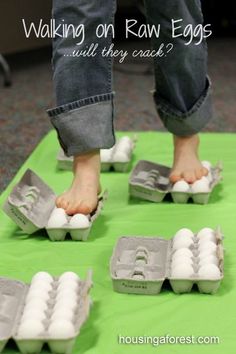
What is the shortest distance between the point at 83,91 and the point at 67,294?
367 millimetres

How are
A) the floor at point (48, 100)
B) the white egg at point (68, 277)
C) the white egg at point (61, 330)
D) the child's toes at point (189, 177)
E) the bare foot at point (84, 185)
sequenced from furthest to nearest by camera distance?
the floor at point (48, 100) → the child's toes at point (189, 177) → the bare foot at point (84, 185) → the white egg at point (68, 277) → the white egg at point (61, 330)

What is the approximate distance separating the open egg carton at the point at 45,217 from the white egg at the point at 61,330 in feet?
0.96

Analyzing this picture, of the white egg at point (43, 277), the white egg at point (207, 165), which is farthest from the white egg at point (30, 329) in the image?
the white egg at point (207, 165)

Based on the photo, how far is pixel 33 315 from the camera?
81cm

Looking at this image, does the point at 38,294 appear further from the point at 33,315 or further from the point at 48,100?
the point at 48,100

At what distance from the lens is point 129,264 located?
3.13ft

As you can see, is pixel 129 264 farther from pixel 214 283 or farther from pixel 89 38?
pixel 89 38

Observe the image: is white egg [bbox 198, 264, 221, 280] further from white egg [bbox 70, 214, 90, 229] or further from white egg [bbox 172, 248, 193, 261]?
white egg [bbox 70, 214, 90, 229]

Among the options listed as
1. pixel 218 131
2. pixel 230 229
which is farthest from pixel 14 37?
pixel 230 229

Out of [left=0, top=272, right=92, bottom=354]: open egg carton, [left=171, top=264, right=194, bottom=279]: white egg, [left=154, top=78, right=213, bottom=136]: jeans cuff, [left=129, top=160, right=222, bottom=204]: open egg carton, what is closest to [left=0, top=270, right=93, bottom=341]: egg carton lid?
[left=0, top=272, right=92, bottom=354]: open egg carton

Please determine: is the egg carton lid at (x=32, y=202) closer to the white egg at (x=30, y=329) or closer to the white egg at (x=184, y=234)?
the white egg at (x=184, y=234)

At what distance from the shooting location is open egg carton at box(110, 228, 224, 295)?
910 mm

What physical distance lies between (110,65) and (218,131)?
67 centimetres

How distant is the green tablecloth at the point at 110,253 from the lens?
83 cm
